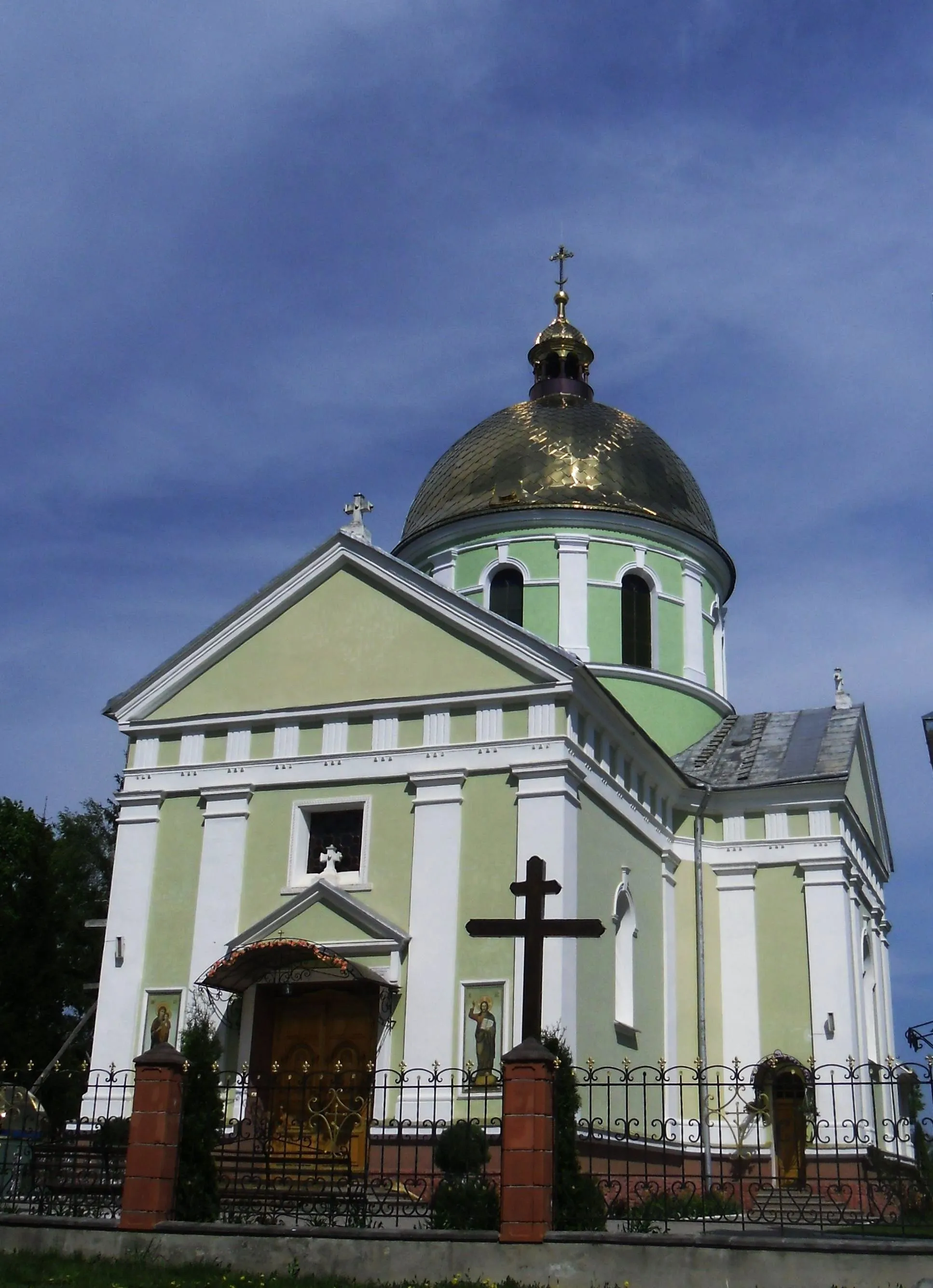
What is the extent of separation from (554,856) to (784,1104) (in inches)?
234

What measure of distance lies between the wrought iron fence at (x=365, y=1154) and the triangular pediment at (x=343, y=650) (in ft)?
15.4

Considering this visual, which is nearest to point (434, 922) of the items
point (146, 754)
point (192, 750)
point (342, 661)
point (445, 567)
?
point (342, 661)

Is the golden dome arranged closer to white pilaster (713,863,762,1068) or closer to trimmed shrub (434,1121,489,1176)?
white pilaster (713,863,762,1068)

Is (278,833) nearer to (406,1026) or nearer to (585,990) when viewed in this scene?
(406,1026)

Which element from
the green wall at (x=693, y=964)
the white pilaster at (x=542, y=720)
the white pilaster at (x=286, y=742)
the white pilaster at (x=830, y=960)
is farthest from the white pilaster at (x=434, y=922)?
the white pilaster at (x=830, y=960)

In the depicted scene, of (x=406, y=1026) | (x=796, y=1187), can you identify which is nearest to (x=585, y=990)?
(x=406, y=1026)

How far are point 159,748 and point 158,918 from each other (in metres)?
2.29

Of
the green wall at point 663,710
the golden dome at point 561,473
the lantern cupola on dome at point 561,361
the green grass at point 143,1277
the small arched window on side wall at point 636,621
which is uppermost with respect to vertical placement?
the lantern cupola on dome at point 561,361

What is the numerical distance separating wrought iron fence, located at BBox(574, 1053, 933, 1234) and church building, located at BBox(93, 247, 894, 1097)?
1.59ft

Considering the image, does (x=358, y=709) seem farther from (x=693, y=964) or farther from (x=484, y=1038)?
(x=693, y=964)

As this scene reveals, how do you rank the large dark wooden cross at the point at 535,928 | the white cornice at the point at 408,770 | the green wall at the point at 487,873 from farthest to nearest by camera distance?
the white cornice at the point at 408,770, the green wall at the point at 487,873, the large dark wooden cross at the point at 535,928

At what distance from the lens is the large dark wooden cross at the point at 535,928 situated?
12.5 metres

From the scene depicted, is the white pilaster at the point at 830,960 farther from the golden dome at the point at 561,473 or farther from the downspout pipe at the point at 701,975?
the golden dome at the point at 561,473

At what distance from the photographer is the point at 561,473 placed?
78.9 ft
